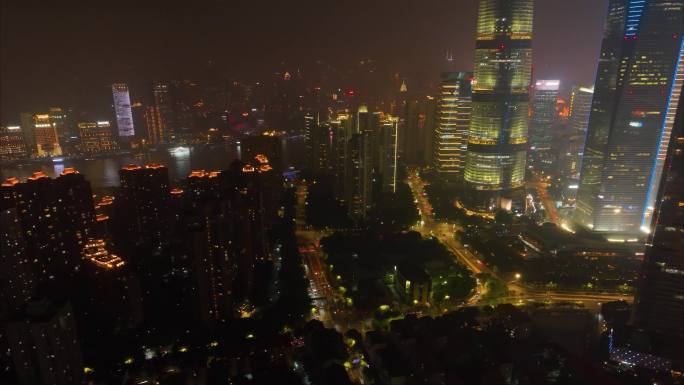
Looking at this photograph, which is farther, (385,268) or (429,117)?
(429,117)

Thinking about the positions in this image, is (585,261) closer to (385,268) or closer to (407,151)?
(385,268)

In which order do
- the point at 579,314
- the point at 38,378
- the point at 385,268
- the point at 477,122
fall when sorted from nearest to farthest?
the point at 38,378
the point at 579,314
the point at 385,268
the point at 477,122

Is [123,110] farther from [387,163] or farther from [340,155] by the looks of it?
[387,163]

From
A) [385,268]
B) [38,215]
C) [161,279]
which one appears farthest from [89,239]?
[385,268]

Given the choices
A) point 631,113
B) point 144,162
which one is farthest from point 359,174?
point 144,162

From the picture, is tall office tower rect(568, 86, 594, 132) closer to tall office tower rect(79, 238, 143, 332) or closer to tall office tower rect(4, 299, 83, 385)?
tall office tower rect(79, 238, 143, 332)

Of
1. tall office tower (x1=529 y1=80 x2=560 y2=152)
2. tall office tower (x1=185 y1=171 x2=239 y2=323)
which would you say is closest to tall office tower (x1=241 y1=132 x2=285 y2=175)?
tall office tower (x1=185 y1=171 x2=239 y2=323)
